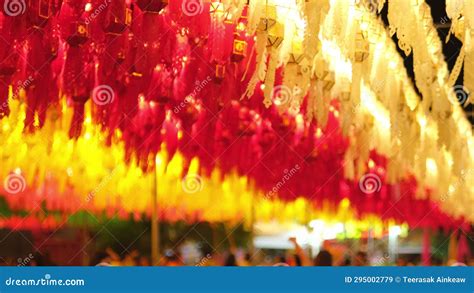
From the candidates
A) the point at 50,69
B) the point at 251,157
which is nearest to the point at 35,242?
the point at 251,157

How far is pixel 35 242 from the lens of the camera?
8.02 metres

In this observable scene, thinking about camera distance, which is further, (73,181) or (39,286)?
(73,181)

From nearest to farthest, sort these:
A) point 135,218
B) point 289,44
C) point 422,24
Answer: point 422,24 → point 289,44 → point 135,218

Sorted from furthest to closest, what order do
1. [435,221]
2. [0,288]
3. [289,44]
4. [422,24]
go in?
[435,221] → [0,288] → [289,44] → [422,24]

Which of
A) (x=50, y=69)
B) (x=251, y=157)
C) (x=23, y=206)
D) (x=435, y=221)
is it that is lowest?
(x=435, y=221)

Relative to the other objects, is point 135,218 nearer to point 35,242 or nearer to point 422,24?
point 35,242

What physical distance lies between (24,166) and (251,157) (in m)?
2.11

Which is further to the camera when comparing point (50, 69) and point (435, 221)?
point (435, 221)

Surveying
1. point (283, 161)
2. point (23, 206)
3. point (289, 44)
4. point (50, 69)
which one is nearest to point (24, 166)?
point (23, 206)

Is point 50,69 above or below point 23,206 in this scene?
above

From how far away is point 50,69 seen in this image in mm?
4129

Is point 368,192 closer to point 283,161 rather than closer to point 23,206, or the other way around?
point 283,161

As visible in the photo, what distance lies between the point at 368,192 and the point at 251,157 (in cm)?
382

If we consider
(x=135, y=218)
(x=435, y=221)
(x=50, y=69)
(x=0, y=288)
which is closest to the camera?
(x=50, y=69)
